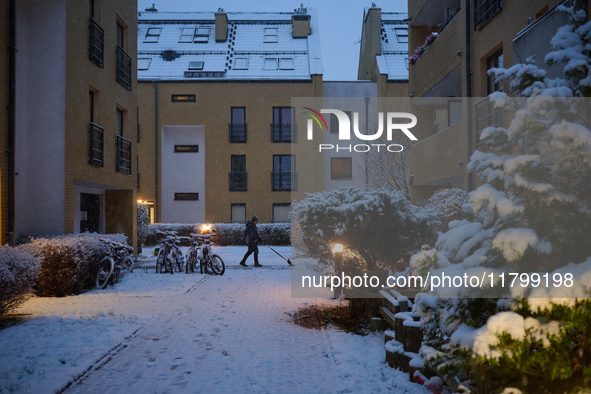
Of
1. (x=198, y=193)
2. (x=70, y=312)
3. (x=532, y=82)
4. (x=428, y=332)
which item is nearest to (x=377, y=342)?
(x=428, y=332)

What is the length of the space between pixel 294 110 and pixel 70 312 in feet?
73.2

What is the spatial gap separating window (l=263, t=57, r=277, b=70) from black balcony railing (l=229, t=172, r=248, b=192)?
695 centimetres

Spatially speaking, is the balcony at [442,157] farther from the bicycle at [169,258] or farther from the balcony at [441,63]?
the bicycle at [169,258]

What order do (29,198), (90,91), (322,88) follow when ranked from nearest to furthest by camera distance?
(29,198)
(90,91)
(322,88)

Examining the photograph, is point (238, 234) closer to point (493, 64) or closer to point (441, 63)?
point (441, 63)

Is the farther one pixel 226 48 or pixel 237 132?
pixel 226 48

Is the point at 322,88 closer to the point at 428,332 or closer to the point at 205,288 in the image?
the point at 205,288

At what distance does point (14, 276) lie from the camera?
632 centimetres

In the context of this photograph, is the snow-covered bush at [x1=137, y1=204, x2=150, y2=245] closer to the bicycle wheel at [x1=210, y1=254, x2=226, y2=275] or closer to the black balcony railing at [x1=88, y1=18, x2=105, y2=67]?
the bicycle wheel at [x1=210, y1=254, x2=226, y2=275]

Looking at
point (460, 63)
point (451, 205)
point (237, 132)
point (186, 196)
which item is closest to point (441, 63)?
point (460, 63)

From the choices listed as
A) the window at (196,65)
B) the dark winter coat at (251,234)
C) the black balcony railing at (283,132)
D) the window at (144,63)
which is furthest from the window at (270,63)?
the dark winter coat at (251,234)

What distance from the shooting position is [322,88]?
27.6 m

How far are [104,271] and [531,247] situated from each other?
9.06m

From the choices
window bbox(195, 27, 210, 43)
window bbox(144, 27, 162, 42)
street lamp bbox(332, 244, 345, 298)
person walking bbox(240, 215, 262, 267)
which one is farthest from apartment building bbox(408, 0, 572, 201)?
window bbox(144, 27, 162, 42)
